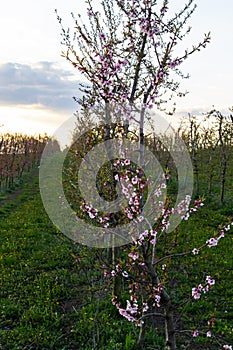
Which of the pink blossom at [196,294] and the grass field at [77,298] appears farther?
the grass field at [77,298]

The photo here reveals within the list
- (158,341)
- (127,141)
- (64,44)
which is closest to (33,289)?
(158,341)

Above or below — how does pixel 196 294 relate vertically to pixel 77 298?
above

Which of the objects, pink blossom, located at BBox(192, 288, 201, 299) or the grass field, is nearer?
pink blossom, located at BBox(192, 288, 201, 299)

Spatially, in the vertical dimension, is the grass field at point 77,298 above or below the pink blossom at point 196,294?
below

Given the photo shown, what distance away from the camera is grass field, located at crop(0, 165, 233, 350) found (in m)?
5.66

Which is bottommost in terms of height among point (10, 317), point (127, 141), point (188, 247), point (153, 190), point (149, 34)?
point (10, 317)

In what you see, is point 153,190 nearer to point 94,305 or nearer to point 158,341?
point 158,341

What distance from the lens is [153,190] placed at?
4730 millimetres

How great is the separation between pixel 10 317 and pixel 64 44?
4.52 metres

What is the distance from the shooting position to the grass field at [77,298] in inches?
223

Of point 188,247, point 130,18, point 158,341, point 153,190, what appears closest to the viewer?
point 153,190

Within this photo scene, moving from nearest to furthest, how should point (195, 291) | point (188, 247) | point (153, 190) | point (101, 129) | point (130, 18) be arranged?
point (195, 291), point (153, 190), point (130, 18), point (101, 129), point (188, 247)

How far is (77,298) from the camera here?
280 inches

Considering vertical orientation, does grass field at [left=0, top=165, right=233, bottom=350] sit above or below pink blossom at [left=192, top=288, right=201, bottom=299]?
below
